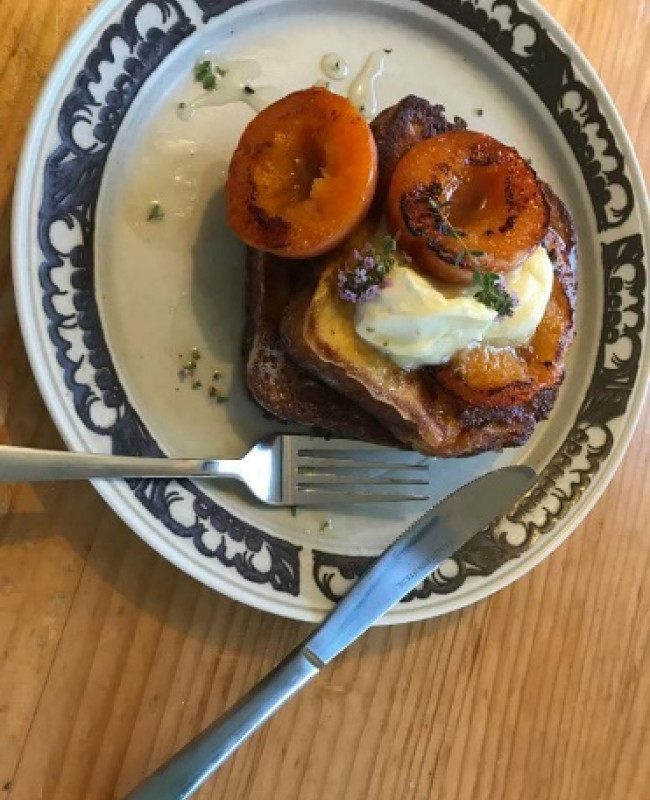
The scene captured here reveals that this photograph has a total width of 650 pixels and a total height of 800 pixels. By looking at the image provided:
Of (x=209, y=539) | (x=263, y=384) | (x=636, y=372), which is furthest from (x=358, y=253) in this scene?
(x=636, y=372)

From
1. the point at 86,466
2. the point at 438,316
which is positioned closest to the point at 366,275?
the point at 438,316

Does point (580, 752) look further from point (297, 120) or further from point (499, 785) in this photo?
point (297, 120)

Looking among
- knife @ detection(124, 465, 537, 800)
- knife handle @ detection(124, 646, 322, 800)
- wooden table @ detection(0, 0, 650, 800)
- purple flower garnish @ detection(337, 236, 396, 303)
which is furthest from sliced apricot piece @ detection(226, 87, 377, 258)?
knife handle @ detection(124, 646, 322, 800)

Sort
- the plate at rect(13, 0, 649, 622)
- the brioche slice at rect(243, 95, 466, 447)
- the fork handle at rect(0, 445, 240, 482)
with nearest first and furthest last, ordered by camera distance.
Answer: the fork handle at rect(0, 445, 240, 482) < the plate at rect(13, 0, 649, 622) < the brioche slice at rect(243, 95, 466, 447)

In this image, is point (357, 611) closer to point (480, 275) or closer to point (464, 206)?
point (480, 275)

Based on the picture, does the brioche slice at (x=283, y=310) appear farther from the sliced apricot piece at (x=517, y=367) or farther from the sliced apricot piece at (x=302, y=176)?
the sliced apricot piece at (x=517, y=367)

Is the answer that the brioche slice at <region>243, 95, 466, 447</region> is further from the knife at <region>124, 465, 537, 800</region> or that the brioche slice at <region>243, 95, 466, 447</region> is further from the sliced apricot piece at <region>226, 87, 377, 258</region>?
the knife at <region>124, 465, 537, 800</region>
